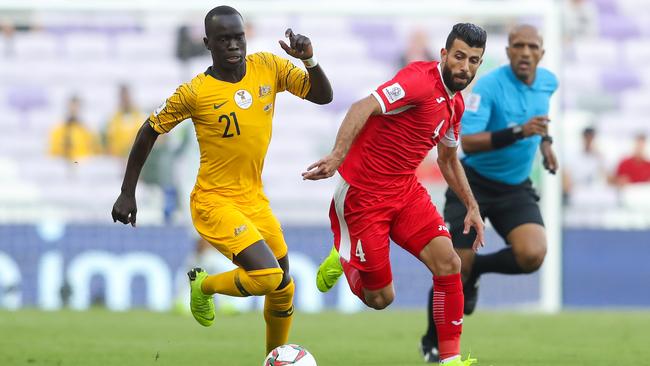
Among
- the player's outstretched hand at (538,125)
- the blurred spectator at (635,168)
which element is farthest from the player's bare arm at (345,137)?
the blurred spectator at (635,168)

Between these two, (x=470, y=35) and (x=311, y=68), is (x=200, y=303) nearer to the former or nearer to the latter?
(x=311, y=68)

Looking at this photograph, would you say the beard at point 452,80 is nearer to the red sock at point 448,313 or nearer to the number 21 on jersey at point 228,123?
the red sock at point 448,313

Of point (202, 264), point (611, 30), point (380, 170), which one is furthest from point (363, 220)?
point (611, 30)

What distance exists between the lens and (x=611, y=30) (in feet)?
60.6

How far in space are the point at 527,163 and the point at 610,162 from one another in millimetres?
7130

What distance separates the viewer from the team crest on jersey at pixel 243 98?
25.8ft

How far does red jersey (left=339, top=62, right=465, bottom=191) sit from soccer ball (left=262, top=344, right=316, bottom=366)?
1.20 metres

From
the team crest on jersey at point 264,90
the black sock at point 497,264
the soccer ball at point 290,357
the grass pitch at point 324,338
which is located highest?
the team crest on jersey at point 264,90

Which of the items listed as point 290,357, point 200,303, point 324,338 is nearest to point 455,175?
point 290,357

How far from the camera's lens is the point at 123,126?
1534cm

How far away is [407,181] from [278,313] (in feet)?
3.94

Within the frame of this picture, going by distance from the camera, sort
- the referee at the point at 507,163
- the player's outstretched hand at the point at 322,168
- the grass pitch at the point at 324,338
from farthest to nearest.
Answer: the referee at the point at 507,163 < the grass pitch at the point at 324,338 < the player's outstretched hand at the point at 322,168

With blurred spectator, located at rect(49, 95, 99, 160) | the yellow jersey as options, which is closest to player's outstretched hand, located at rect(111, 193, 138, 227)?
the yellow jersey

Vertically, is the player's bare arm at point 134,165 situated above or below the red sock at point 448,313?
above
